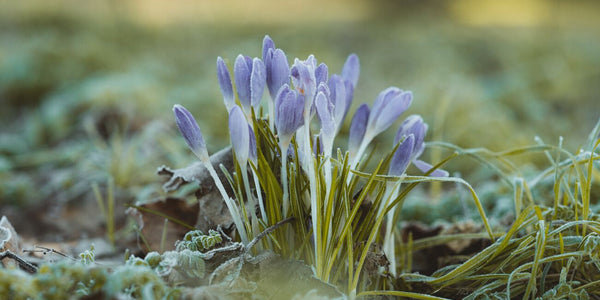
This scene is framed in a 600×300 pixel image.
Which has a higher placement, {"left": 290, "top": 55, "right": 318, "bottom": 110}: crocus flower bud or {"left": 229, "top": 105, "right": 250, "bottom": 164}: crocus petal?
{"left": 290, "top": 55, "right": 318, "bottom": 110}: crocus flower bud

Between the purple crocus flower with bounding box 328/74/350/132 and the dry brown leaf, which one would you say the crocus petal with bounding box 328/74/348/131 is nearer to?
the purple crocus flower with bounding box 328/74/350/132

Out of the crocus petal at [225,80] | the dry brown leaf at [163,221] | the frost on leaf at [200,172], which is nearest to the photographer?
the crocus petal at [225,80]

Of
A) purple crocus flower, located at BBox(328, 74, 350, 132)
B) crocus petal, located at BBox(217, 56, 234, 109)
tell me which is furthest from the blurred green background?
purple crocus flower, located at BBox(328, 74, 350, 132)

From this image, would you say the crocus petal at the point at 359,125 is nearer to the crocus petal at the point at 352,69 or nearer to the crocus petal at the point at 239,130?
the crocus petal at the point at 352,69

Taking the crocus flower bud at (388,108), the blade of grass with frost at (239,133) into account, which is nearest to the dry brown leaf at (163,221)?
the blade of grass with frost at (239,133)

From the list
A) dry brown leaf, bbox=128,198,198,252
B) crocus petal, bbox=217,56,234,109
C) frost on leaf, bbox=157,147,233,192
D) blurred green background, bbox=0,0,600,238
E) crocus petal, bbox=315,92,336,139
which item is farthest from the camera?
blurred green background, bbox=0,0,600,238

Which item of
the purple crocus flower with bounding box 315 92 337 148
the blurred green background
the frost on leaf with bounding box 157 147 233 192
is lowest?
the blurred green background

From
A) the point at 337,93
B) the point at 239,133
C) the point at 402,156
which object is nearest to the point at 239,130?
the point at 239,133
